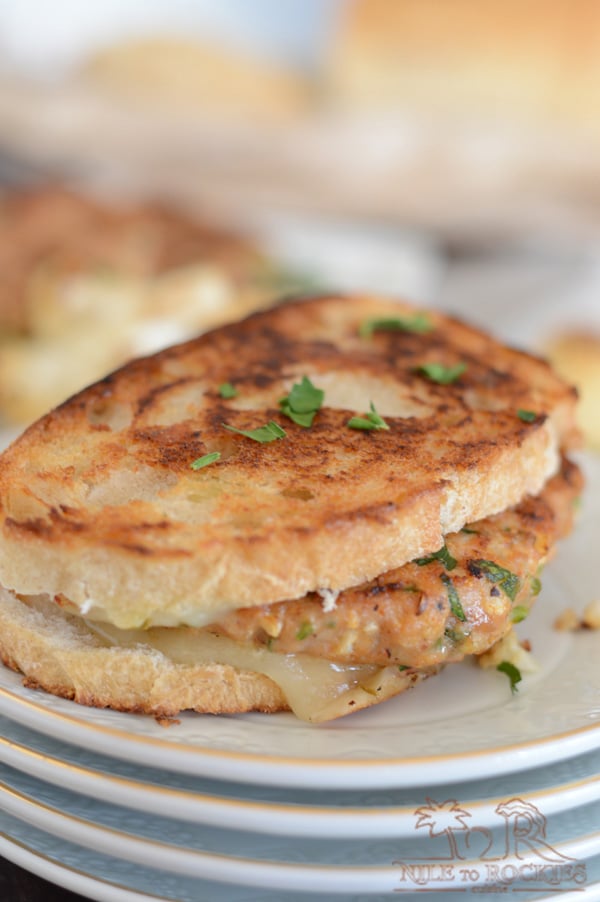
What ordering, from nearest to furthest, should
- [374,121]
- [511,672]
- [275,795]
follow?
[275,795] < [511,672] < [374,121]

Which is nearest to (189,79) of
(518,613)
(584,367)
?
(584,367)

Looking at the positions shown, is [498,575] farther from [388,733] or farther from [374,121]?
[374,121]

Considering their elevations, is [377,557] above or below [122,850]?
above

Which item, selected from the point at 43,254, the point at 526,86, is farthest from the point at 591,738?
the point at 526,86

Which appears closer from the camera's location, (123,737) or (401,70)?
(123,737)

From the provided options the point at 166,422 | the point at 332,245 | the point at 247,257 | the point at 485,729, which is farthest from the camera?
the point at 332,245

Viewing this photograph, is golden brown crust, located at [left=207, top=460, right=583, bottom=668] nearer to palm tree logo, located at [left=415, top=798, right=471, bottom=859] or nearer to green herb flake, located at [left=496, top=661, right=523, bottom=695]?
green herb flake, located at [left=496, top=661, right=523, bottom=695]

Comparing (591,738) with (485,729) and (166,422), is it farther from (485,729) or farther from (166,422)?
(166,422)
